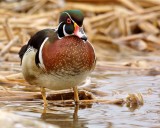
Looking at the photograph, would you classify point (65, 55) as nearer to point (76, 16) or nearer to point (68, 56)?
point (68, 56)

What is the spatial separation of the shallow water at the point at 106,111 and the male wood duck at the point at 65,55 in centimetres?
30

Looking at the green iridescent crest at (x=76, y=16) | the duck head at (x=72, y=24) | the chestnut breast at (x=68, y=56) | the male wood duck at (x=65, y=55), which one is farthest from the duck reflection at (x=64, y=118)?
the green iridescent crest at (x=76, y=16)

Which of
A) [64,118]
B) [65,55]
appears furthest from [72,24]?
[64,118]

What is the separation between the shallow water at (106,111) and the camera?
5180 millimetres

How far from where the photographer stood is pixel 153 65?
8531 mm

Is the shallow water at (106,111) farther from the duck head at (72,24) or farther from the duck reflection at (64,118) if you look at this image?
the duck head at (72,24)

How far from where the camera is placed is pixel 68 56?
5422 mm

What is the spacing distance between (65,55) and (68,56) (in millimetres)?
30

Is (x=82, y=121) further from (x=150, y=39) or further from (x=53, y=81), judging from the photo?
(x=150, y=39)

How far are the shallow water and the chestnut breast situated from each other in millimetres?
414

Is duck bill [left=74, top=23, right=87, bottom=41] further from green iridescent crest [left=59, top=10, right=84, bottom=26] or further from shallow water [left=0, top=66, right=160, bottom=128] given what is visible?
shallow water [left=0, top=66, right=160, bottom=128]

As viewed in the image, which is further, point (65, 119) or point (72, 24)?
point (72, 24)

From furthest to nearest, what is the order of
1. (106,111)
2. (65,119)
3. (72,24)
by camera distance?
(106,111) < (72,24) < (65,119)

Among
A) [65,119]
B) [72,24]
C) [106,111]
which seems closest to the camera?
→ [65,119]
